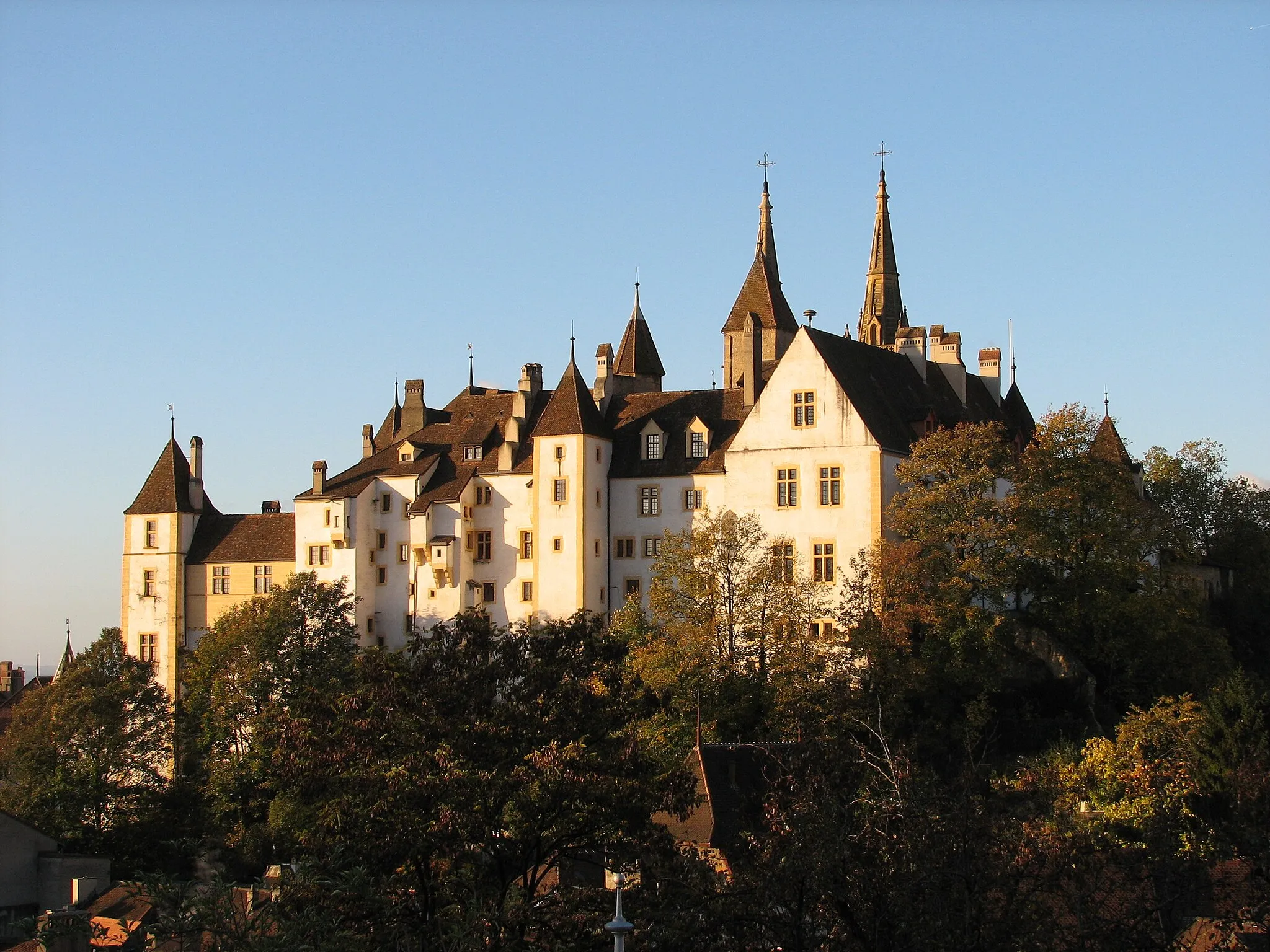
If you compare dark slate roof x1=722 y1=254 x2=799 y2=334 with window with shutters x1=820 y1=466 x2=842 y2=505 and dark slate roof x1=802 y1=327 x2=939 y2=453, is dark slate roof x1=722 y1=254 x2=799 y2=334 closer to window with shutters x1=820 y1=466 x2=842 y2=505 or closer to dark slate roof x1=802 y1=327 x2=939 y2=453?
dark slate roof x1=802 y1=327 x2=939 y2=453

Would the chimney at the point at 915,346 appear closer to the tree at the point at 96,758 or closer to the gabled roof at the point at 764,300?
the gabled roof at the point at 764,300

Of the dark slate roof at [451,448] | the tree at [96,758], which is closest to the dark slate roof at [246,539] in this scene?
the dark slate roof at [451,448]

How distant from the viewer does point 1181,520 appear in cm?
8369

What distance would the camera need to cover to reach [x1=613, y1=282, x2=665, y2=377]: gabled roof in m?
87.2

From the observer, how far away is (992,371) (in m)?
82.8

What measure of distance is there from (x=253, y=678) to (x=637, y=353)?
79.6 feet

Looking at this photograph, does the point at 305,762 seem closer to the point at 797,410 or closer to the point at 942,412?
the point at 797,410

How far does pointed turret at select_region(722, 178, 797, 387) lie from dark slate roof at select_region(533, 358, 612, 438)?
796cm

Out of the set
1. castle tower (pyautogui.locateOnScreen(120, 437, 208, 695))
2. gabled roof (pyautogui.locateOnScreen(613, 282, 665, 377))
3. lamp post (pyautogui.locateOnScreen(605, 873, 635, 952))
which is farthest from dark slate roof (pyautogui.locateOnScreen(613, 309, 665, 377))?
lamp post (pyautogui.locateOnScreen(605, 873, 635, 952))

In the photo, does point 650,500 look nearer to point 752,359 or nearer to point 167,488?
point 752,359

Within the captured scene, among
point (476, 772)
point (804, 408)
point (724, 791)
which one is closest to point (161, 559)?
point (804, 408)

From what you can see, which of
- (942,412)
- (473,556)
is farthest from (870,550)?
(473,556)

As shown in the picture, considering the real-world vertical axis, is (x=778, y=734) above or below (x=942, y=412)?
below

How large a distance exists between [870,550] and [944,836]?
3390 centimetres
